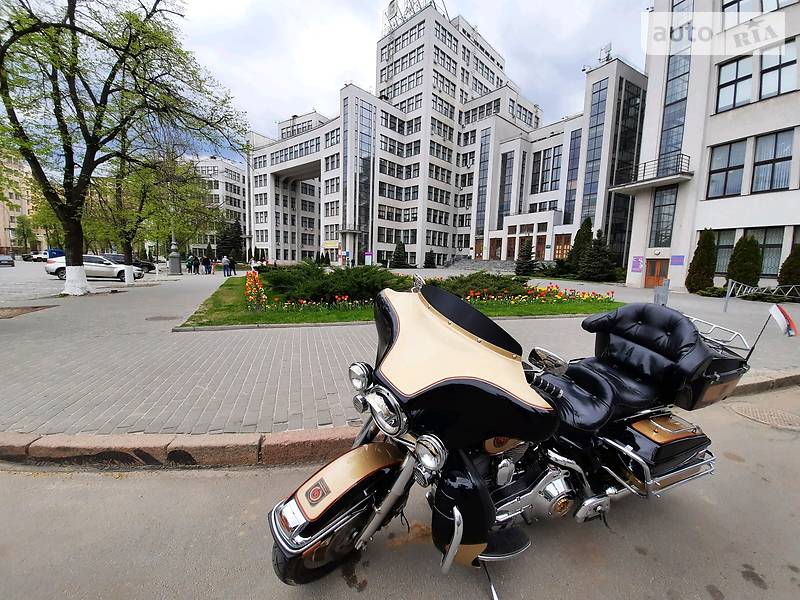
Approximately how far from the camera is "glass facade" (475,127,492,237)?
51.8 meters

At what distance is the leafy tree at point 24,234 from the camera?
→ 6341 cm

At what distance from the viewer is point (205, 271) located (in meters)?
31.3

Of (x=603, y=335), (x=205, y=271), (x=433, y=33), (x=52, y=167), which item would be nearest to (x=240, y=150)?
(x=52, y=167)

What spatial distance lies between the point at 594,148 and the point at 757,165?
21.1 metres

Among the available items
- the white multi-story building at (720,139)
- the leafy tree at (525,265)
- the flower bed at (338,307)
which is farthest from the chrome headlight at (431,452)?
the leafy tree at (525,265)

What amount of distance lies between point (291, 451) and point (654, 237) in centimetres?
2810

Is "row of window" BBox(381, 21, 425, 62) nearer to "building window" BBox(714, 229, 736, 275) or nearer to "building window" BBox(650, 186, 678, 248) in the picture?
"building window" BBox(650, 186, 678, 248)

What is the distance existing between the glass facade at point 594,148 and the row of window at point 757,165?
17.4 m

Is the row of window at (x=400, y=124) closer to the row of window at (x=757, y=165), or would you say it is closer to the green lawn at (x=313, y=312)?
the row of window at (x=757, y=165)

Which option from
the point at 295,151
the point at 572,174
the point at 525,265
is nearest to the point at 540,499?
the point at 525,265

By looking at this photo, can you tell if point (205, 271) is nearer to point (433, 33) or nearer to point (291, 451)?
point (291, 451)

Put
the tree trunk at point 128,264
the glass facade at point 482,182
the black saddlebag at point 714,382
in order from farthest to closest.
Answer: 1. the glass facade at point 482,182
2. the tree trunk at point 128,264
3. the black saddlebag at point 714,382

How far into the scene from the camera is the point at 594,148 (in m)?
37.8

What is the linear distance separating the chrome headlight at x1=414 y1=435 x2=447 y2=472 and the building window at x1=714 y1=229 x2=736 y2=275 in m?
25.8
